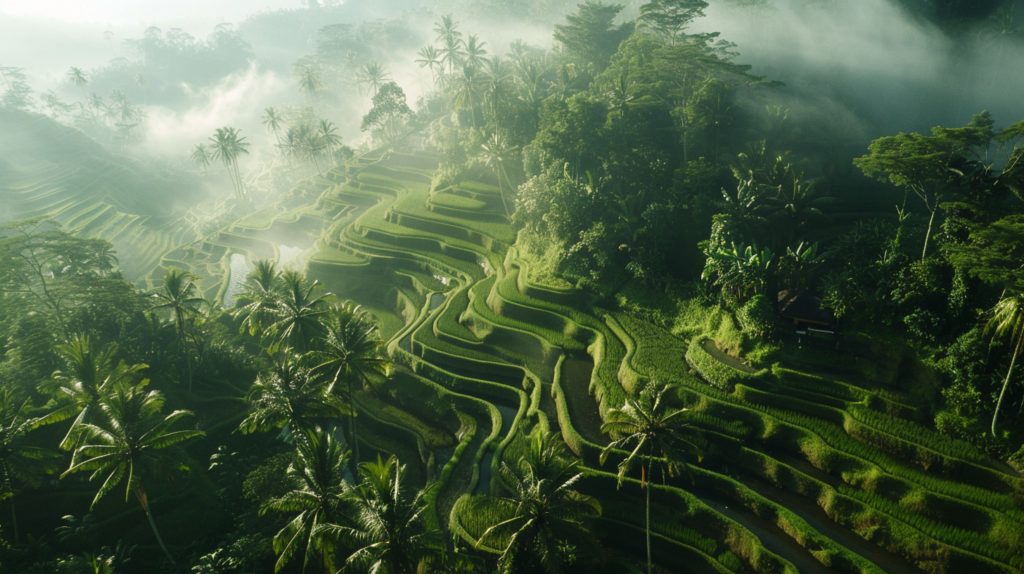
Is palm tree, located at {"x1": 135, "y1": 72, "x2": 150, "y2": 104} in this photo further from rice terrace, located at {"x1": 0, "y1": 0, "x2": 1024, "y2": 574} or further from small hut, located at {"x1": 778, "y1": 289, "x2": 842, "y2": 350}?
small hut, located at {"x1": 778, "y1": 289, "x2": 842, "y2": 350}

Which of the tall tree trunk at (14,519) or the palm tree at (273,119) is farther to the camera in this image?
the palm tree at (273,119)

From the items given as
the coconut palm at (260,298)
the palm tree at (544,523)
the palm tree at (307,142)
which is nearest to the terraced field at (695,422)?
the palm tree at (544,523)

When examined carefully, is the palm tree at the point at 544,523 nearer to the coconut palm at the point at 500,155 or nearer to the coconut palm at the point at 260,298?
the coconut palm at the point at 260,298

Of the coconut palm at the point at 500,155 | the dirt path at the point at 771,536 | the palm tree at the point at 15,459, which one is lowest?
the palm tree at the point at 15,459

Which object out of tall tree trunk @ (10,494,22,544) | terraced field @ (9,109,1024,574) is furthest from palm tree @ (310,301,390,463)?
tall tree trunk @ (10,494,22,544)

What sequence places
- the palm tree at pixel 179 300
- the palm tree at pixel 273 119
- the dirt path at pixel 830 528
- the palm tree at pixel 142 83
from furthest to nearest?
the palm tree at pixel 142 83, the palm tree at pixel 273 119, the palm tree at pixel 179 300, the dirt path at pixel 830 528

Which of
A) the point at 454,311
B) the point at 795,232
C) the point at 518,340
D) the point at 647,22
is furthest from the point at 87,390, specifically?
the point at 647,22
